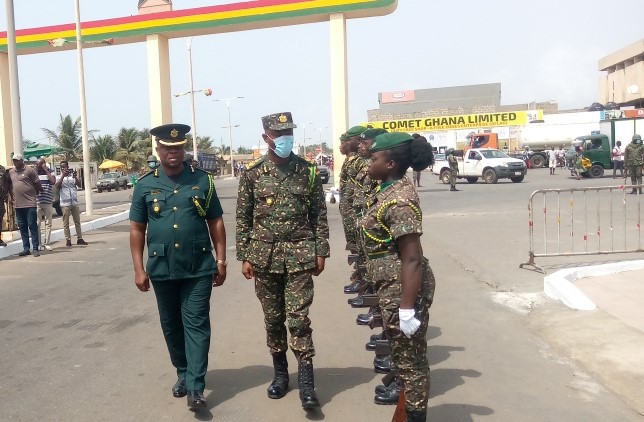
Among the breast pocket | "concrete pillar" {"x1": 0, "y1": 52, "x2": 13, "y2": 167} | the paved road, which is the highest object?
"concrete pillar" {"x1": 0, "y1": 52, "x2": 13, "y2": 167}

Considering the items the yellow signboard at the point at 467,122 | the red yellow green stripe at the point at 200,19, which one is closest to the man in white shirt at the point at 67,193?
the red yellow green stripe at the point at 200,19

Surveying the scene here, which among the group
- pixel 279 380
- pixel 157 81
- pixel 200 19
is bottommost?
pixel 279 380

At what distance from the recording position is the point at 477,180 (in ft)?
111

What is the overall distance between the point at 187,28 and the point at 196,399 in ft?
71.8

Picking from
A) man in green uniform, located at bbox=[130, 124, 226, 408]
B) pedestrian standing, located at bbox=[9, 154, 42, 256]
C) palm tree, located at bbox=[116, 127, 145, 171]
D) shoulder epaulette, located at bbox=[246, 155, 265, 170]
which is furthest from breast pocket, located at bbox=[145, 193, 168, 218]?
palm tree, located at bbox=[116, 127, 145, 171]

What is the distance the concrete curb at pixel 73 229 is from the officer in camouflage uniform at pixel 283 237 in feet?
30.3

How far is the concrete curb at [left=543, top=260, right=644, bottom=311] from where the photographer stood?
22.1 feet

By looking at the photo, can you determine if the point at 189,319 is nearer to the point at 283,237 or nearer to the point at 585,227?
the point at 283,237

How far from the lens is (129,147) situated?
2437 inches

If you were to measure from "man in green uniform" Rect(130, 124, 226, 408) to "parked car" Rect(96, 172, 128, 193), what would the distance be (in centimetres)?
4514

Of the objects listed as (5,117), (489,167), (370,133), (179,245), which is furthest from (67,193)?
(489,167)

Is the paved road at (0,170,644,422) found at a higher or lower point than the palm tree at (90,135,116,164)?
lower

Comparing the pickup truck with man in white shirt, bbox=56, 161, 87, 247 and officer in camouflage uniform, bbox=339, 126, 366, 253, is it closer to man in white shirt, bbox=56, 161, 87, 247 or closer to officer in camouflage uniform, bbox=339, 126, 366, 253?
man in white shirt, bbox=56, 161, 87, 247

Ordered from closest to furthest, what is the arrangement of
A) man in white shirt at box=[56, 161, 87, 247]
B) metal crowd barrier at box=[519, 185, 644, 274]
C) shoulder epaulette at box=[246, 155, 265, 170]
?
1. shoulder epaulette at box=[246, 155, 265, 170]
2. metal crowd barrier at box=[519, 185, 644, 274]
3. man in white shirt at box=[56, 161, 87, 247]
